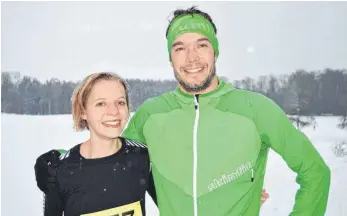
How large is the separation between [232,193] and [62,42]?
3179mm

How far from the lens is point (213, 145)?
4.52 feet

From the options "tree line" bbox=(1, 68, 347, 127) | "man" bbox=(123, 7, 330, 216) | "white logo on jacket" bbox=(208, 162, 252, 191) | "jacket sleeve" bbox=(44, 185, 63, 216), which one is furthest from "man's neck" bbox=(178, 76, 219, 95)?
"tree line" bbox=(1, 68, 347, 127)

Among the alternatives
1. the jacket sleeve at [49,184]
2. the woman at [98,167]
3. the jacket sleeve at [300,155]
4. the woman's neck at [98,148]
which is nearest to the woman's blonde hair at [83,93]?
the woman at [98,167]

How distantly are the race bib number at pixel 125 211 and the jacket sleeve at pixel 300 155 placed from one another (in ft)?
2.20

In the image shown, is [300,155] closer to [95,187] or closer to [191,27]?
[191,27]

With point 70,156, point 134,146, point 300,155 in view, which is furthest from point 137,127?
point 300,155

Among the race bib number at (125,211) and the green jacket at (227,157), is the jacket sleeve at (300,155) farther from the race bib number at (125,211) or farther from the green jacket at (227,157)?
the race bib number at (125,211)

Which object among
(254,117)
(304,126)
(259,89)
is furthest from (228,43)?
(254,117)

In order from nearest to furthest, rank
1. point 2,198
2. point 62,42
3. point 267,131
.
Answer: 1. point 267,131
2. point 2,198
3. point 62,42

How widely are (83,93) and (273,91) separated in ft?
10.1

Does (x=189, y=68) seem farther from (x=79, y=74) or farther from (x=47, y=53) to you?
(x=47, y=53)

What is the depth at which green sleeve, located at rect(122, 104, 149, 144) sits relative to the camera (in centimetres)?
158

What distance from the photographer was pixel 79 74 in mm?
3537

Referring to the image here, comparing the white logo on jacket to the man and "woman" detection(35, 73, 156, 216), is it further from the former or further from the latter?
"woman" detection(35, 73, 156, 216)
